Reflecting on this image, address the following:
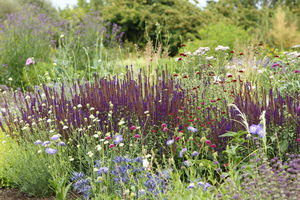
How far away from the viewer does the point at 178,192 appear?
98.6 inches

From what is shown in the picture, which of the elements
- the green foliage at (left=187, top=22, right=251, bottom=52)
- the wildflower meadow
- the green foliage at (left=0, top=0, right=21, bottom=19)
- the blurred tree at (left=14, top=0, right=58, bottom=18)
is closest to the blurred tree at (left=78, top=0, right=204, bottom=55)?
the green foliage at (left=187, top=22, right=251, bottom=52)

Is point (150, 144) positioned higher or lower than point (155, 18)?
lower

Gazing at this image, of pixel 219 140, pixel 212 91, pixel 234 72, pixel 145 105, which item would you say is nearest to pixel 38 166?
pixel 145 105

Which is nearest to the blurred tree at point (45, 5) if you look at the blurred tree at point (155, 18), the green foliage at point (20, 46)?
the blurred tree at point (155, 18)

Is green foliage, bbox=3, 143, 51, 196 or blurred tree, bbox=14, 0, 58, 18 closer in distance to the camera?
green foliage, bbox=3, 143, 51, 196

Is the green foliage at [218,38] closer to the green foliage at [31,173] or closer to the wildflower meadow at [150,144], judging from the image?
the wildflower meadow at [150,144]

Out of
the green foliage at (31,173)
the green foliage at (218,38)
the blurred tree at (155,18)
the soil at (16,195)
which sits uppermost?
the blurred tree at (155,18)

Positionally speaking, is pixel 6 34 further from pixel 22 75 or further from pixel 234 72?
pixel 234 72

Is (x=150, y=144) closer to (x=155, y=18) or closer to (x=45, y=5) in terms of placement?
(x=155, y=18)

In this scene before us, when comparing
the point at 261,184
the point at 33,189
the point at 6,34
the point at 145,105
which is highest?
the point at 6,34

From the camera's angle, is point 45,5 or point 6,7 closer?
point 6,7

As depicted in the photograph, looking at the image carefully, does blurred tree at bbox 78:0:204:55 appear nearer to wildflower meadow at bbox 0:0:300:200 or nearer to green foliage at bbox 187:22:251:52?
green foliage at bbox 187:22:251:52

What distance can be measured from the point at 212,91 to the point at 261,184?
2.46 meters

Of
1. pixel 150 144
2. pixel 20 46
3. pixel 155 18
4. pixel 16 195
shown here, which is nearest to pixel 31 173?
pixel 16 195
